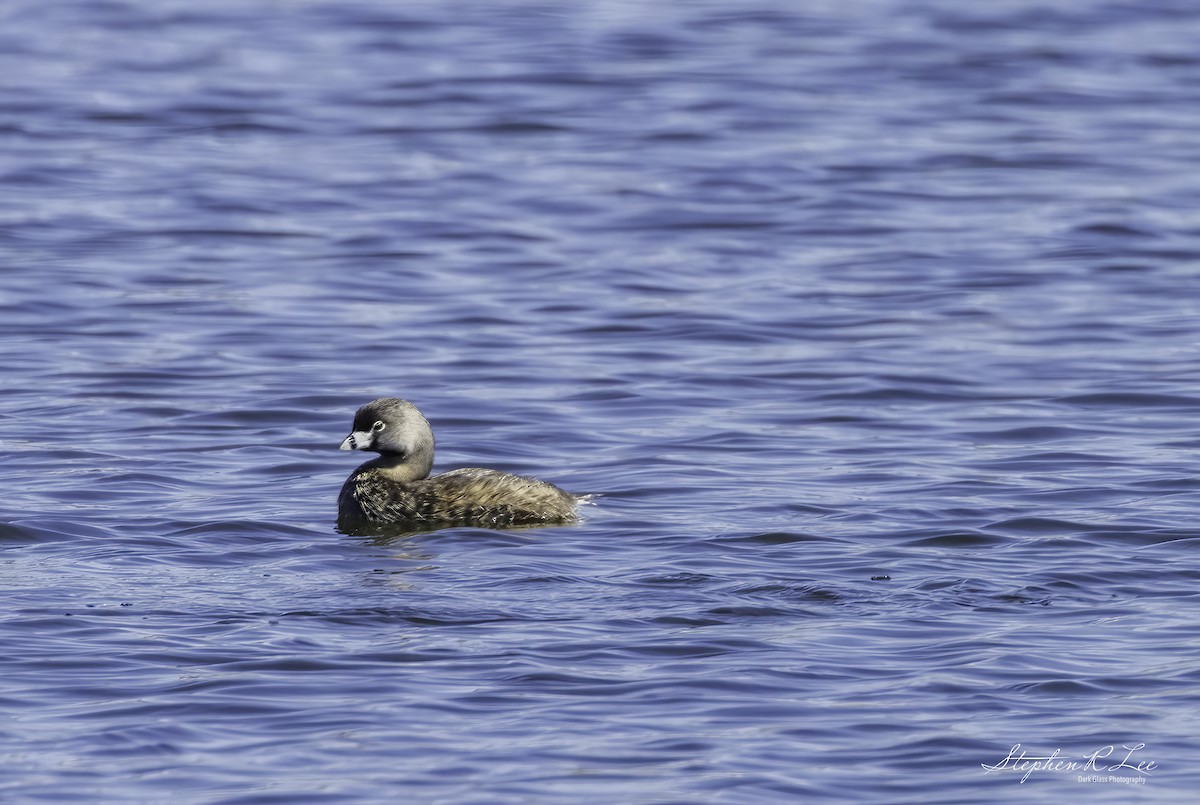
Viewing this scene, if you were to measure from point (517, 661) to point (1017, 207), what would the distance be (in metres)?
13.7

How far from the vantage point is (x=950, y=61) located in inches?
1165

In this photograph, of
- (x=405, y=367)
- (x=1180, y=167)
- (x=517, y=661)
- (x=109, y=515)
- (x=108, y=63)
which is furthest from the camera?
(x=108, y=63)

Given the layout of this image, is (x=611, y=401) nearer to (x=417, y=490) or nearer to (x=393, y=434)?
(x=393, y=434)

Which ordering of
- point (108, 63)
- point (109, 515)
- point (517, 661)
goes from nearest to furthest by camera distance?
point (517, 661) → point (109, 515) → point (108, 63)

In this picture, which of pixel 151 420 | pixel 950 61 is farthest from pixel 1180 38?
pixel 151 420

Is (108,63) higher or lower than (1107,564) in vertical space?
higher

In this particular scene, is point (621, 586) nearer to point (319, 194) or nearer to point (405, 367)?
point (405, 367)

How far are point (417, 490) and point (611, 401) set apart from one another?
9.91 ft

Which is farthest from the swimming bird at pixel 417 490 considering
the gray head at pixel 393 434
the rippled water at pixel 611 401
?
the rippled water at pixel 611 401

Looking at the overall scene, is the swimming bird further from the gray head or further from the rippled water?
the rippled water

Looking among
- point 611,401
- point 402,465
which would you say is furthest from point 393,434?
point 611,401

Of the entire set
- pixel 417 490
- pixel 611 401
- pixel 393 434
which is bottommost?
pixel 611 401

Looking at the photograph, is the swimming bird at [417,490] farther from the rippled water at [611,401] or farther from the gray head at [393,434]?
the rippled water at [611,401]

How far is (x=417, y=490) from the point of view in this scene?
1280 centimetres
